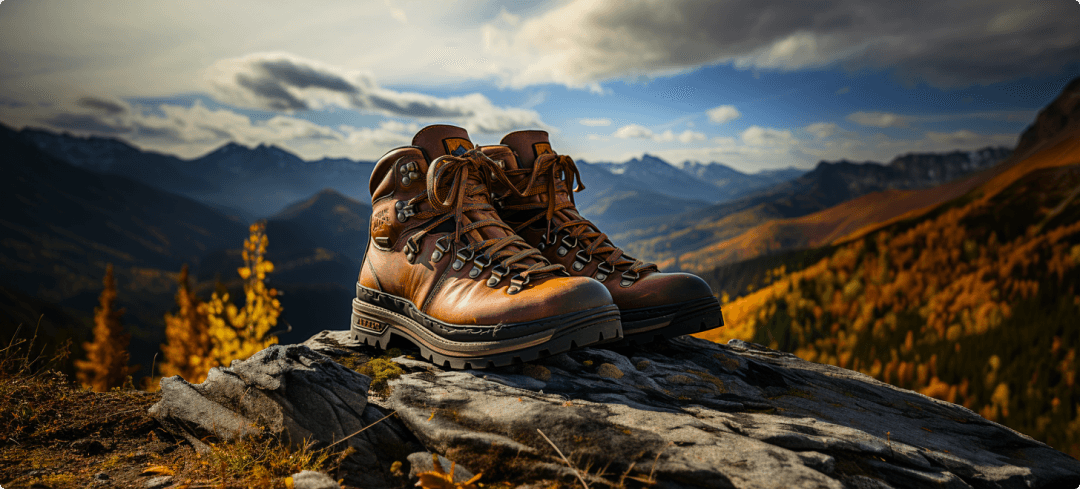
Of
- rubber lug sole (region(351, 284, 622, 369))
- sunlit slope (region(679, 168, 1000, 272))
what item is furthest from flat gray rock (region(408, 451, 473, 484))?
sunlit slope (region(679, 168, 1000, 272))

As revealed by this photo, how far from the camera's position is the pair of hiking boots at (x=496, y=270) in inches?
115

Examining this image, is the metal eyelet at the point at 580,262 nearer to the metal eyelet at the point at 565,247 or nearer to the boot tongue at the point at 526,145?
the metal eyelet at the point at 565,247

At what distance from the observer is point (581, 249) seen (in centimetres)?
404

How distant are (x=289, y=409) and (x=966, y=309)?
1569cm

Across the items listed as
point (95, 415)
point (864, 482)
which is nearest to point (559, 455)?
point (864, 482)

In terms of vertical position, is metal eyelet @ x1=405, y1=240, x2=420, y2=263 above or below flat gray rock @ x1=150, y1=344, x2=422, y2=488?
above

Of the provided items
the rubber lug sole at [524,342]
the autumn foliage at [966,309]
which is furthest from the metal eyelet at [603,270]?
the autumn foliage at [966,309]

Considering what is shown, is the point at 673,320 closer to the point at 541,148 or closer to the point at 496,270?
the point at 496,270

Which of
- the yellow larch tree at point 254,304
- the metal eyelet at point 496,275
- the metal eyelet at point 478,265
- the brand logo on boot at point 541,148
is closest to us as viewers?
the metal eyelet at point 496,275

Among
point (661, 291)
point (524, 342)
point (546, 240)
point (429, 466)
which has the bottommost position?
point (429, 466)

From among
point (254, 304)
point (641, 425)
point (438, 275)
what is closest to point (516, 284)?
point (438, 275)

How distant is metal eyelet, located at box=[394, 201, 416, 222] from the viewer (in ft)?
11.8

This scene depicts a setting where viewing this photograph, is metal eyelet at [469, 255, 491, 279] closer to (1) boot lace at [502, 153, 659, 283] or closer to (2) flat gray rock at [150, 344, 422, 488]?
(1) boot lace at [502, 153, 659, 283]

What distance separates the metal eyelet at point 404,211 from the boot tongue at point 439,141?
39 centimetres
